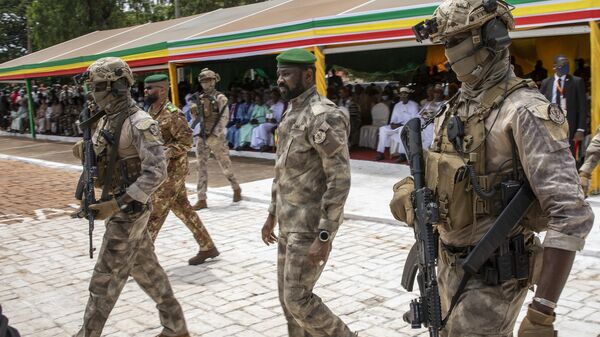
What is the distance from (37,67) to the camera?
21469 millimetres

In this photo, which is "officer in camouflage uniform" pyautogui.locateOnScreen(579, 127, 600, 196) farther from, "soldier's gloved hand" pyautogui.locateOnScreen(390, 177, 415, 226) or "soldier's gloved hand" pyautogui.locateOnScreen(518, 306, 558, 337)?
"soldier's gloved hand" pyautogui.locateOnScreen(518, 306, 558, 337)

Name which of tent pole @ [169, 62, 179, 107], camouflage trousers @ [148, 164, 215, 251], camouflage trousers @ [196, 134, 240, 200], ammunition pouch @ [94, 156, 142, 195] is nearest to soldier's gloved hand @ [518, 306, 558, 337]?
ammunition pouch @ [94, 156, 142, 195]

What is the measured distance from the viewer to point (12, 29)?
4294 cm

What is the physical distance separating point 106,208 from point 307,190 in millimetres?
1306

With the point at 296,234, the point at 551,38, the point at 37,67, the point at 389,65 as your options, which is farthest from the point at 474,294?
the point at 37,67

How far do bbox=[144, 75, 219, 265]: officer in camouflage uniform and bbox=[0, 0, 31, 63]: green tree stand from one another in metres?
39.6

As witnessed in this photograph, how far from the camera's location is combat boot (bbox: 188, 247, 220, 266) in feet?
20.3

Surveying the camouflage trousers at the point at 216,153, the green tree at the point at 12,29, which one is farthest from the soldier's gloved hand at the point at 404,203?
the green tree at the point at 12,29

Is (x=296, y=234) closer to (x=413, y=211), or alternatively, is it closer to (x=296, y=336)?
(x=296, y=336)

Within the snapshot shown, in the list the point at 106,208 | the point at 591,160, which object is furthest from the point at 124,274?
the point at 591,160

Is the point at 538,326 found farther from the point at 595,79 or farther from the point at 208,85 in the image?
the point at 208,85

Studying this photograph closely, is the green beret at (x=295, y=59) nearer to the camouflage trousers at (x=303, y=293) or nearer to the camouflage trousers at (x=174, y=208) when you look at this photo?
the camouflage trousers at (x=303, y=293)

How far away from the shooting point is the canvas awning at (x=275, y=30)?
27.2ft

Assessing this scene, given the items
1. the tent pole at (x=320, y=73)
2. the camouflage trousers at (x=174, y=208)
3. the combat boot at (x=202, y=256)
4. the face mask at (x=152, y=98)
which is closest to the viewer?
the camouflage trousers at (x=174, y=208)
